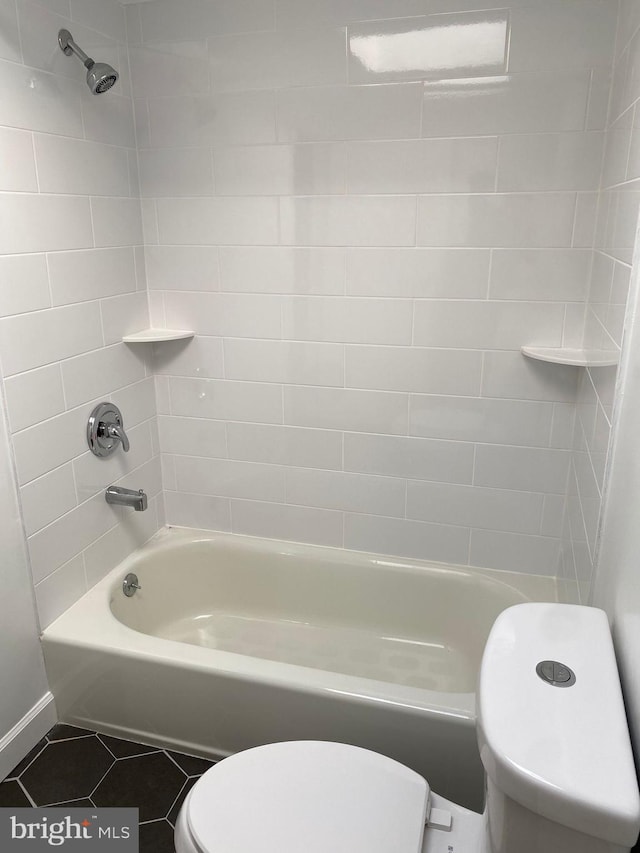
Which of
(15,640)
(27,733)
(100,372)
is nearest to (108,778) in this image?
(27,733)

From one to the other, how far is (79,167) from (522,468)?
163 centimetres

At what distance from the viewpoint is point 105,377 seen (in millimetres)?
2102

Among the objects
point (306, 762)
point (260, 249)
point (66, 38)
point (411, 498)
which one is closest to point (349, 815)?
point (306, 762)

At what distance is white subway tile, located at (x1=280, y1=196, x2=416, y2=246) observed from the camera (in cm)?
198

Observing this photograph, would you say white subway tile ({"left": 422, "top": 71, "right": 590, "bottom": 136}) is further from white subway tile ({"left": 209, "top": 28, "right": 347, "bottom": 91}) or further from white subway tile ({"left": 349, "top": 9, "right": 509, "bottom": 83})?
white subway tile ({"left": 209, "top": 28, "right": 347, "bottom": 91})

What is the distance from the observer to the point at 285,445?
2316 mm

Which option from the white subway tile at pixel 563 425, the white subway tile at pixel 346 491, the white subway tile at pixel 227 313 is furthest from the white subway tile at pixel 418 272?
the white subway tile at pixel 346 491

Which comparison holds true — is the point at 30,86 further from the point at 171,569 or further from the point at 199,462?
the point at 171,569

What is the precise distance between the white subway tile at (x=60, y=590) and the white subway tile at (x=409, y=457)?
0.94 m

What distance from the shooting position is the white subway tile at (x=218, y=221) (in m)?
2.10

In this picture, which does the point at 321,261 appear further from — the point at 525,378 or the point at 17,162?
the point at 17,162

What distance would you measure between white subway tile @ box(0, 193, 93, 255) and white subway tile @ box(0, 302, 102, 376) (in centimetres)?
18

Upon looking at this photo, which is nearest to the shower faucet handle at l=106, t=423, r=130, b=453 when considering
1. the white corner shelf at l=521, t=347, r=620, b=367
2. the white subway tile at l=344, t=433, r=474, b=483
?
the white subway tile at l=344, t=433, r=474, b=483

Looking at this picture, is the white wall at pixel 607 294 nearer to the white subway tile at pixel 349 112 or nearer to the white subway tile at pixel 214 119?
the white subway tile at pixel 349 112
